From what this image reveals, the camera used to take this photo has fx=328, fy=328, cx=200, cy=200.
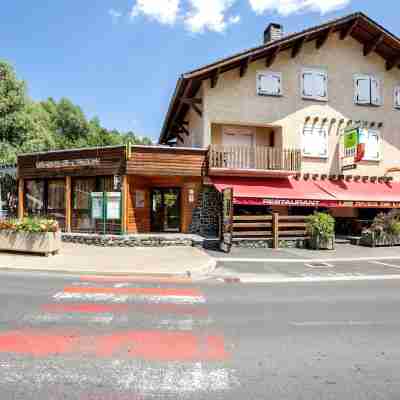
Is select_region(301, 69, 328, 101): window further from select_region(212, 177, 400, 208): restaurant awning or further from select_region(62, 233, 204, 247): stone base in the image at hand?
select_region(62, 233, 204, 247): stone base

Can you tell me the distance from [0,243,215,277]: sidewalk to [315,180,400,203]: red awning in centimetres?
799

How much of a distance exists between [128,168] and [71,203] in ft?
12.6

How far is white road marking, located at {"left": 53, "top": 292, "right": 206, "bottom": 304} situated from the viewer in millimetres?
6230

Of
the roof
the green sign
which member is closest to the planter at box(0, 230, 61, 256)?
the roof

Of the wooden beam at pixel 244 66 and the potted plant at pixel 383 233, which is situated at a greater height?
the wooden beam at pixel 244 66

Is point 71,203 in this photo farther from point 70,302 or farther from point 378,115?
point 378,115

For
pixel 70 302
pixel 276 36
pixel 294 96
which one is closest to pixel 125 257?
pixel 70 302

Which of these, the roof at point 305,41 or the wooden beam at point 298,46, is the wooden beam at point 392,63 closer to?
the roof at point 305,41

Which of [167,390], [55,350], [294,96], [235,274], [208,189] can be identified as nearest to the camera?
[167,390]

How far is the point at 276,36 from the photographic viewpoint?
18734 millimetres

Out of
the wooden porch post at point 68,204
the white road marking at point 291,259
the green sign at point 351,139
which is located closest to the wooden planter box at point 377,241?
the white road marking at point 291,259

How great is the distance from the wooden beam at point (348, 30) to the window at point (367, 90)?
7.48ft

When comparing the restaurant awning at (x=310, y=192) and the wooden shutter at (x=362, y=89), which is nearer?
the restaurant awning at (x=310, y=192)

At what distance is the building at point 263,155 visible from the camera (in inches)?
583
